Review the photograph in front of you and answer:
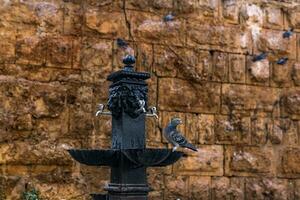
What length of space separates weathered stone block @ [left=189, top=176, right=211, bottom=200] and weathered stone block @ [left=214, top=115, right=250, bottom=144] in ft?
1.94

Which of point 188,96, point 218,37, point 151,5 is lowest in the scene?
point 188,96

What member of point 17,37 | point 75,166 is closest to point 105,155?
point 75,166

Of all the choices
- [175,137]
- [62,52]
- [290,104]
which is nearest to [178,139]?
[175,137]

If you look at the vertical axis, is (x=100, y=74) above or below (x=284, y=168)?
above

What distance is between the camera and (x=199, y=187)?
24.1 ft

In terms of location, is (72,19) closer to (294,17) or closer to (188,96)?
(188,96)

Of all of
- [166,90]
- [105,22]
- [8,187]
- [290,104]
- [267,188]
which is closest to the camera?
[8,187]

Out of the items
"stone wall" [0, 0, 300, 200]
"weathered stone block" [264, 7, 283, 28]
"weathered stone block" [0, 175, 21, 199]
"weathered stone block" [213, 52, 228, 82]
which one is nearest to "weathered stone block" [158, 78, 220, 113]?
"stone wall" [0, 0, 300, 200]

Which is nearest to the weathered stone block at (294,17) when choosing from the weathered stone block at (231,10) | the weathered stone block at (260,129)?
the weathered stone block at (231,10)

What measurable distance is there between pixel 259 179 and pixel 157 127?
1.78m

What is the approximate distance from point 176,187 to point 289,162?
1.89m

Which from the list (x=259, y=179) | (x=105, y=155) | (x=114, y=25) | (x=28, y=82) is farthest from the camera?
(x=259, y=179)

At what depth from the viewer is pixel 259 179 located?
25.4 ft

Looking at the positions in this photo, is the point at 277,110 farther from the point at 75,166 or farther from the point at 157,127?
the point at 75,166
